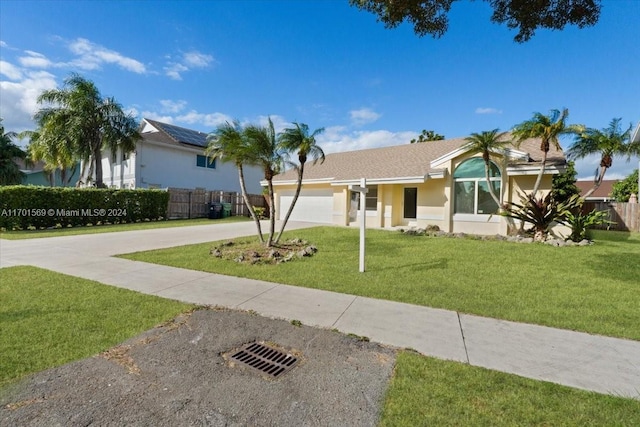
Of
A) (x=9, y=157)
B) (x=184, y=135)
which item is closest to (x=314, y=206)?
(x=184, y=135)

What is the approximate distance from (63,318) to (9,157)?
32896mm

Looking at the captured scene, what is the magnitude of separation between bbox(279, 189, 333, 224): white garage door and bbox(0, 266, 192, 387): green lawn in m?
14.6

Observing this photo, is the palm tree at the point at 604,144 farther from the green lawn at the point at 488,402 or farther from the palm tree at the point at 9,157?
the palm tree at the point at 9,157

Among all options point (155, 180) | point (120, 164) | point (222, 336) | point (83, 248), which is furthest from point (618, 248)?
point (120, 164)

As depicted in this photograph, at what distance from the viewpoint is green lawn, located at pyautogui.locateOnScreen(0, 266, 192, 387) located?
3.13 meters

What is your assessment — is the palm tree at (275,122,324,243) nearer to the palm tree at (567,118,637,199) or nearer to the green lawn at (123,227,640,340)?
the green lawn at (123,227,640,340)

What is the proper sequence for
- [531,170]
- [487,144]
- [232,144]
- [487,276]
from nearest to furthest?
[487,276] < [232,144] < [487,144] < [531,170]

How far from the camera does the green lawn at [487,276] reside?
4.75 meters

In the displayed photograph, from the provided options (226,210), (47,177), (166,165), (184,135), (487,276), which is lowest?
(487,276)

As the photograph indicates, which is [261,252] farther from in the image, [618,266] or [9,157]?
[9,157]

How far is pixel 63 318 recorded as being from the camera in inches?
160

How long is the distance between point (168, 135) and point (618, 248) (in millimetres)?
27732

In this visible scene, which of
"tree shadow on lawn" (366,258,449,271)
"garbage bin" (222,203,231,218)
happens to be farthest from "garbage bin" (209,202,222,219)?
"tree shadow on lawn" (366,258,449,271)

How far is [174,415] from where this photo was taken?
2.35 m
